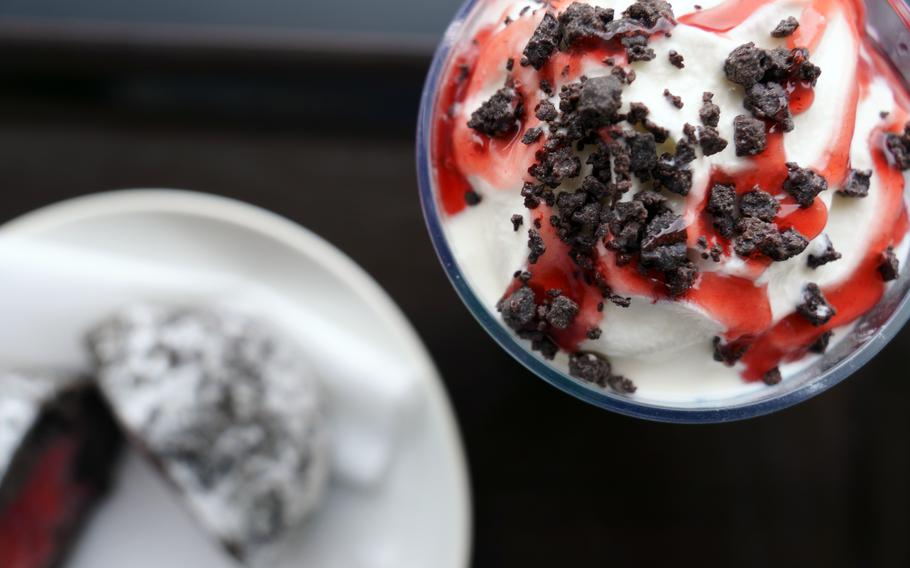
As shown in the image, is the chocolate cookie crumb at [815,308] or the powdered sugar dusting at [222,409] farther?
the powdered sugar dusting at [222,409]

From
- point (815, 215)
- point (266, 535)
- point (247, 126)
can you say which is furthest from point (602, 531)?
point (247, 126)

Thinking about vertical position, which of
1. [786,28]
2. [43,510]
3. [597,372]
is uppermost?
[786,28]

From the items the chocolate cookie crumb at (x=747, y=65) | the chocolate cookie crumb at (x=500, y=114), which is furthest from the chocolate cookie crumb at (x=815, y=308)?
the chocolate cookie crumb at (x=500, y=114)

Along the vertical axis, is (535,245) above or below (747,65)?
below

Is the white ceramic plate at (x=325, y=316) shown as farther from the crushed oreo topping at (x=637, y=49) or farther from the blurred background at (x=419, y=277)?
the crushed oreo topping at (x=637, y=49)

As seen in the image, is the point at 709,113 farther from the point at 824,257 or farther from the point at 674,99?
the point at 824,257

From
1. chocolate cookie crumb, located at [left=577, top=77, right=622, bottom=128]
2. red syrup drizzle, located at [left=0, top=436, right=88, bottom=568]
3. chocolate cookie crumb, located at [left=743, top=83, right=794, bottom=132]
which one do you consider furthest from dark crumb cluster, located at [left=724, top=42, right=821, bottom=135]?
red syrup drizzle, located at [left=0, top=436, right=88, bottom=568]

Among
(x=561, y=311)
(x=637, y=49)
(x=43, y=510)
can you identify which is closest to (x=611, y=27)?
(x=637, y=49)
